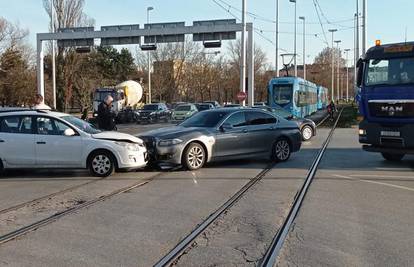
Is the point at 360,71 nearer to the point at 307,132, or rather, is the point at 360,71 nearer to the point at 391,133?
the point at 391,133

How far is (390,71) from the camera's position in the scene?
13539mm

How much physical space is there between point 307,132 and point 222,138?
31.7ft

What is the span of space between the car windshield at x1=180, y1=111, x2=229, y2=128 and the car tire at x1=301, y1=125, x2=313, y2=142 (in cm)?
871

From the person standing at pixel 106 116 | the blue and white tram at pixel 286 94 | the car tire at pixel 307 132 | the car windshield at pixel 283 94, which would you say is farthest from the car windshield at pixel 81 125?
the car windshield at pixel 283 94

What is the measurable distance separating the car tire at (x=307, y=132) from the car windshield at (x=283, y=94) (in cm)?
1441

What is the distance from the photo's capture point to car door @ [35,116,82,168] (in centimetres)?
1188

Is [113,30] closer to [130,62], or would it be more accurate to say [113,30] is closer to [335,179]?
[335,179]

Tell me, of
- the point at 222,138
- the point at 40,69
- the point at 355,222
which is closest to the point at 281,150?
the point at 222,138

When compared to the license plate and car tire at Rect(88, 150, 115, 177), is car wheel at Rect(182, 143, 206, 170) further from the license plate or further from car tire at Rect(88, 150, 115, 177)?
the license plate

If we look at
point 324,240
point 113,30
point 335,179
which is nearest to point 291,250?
point 324,240

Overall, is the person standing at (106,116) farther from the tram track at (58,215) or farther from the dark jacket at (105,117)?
the tram track at (58,215)

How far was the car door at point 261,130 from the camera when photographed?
13969 mm

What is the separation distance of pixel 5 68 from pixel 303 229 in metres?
51.9


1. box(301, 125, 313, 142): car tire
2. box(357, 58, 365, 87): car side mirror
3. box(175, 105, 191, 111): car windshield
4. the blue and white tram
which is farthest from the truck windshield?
box(175, 105, 191, 111): car windshield
